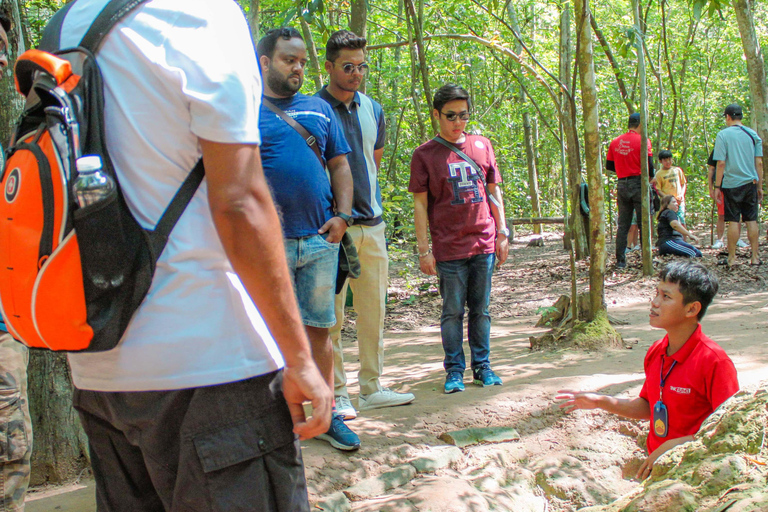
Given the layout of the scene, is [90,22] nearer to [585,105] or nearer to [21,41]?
[21,41]

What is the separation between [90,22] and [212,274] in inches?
23.2

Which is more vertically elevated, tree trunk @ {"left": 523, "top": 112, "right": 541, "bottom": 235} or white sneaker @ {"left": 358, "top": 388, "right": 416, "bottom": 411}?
tree trunk @ {"left": 523, "top": 112, "right": 541, "bottom": 235}

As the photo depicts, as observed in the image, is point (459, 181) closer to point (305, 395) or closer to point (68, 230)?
point (305, 395)

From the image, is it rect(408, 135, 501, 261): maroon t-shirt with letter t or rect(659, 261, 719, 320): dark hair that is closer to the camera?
rect(659, 261, 719, 320): dark hair

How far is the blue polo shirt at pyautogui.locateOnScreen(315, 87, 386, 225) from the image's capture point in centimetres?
409

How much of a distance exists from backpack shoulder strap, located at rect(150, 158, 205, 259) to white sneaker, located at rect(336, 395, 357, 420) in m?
2.65

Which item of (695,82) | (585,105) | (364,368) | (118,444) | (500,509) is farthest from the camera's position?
(695,82)

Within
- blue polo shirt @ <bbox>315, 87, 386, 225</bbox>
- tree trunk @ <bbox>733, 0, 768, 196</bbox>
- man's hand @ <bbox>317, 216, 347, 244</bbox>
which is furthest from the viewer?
tree trunk @ <bbox>733, 0, 768, 196</bbox>

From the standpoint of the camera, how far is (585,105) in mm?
5637

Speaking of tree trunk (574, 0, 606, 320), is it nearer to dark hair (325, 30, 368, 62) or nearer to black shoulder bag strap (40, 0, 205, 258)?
dark hair (325, 30, 368, 62)

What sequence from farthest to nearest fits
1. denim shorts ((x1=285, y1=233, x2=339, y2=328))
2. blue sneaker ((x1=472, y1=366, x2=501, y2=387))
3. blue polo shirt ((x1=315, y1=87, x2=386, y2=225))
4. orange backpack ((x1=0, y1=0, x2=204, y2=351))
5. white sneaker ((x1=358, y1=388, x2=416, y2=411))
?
1. blue sneaker ((x1=472, y1=366, x2=501, y2=387))
2. white sneaker ((x1=358, y1=388, x2=416, y2=411))
3. blue polo shirt ((x1=315, y1=87, x2=386, y2=225))
4. denim shorts ((x1=285, y1=233, x2=339, y2=328))
5. orange backpack ((x1=0, y1=0, x2=204, y2=351))

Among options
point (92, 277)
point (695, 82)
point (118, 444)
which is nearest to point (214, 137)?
point (92, 277)

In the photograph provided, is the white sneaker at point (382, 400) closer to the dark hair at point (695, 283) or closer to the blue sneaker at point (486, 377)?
the blue sneaker at point (486, 377)

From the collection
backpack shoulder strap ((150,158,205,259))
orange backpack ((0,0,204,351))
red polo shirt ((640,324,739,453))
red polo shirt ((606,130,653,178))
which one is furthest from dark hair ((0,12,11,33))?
red polo shirt ((606,130,653,178))
